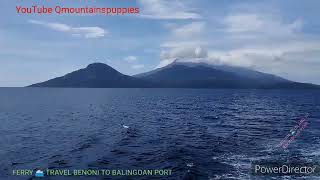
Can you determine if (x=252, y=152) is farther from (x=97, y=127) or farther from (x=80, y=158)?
(x=97, y=127)

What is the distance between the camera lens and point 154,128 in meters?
84.2
